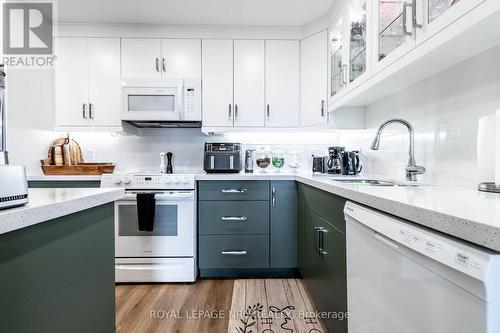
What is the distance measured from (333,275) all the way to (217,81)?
6.50 feet

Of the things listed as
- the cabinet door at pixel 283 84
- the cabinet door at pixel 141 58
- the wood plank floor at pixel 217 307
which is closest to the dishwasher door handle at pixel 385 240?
the wood plank floor at pixel 217 307

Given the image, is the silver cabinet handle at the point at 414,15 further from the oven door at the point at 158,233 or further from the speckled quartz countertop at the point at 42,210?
the oven door at the point at 158,233

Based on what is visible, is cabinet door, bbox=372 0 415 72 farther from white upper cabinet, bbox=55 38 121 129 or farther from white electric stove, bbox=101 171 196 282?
white upper cabinet, bbox=55 38 121 129

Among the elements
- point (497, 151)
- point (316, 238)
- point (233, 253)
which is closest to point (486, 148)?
point (497, 151)

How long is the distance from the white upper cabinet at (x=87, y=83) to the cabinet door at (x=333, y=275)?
2.16 meters

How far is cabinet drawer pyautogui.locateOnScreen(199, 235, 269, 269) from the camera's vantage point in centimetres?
228

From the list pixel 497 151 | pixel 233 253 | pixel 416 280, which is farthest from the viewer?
pixel 233 253

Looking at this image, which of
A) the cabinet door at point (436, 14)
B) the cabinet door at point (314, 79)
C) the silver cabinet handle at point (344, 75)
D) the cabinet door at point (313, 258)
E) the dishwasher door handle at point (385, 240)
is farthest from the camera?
the cabinet door at point (314, 79)

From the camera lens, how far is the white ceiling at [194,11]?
2.26m

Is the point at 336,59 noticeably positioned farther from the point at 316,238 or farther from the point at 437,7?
the point at 316,238

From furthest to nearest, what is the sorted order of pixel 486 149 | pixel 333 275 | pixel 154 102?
pixel 154 102 → pixel 333 275 → pixel 486 149

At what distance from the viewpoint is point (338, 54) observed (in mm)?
2182

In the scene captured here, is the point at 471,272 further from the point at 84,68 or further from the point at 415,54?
the point at 84,68

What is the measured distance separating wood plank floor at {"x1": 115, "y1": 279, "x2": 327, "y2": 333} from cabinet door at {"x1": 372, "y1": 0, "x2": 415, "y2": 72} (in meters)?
1.54
